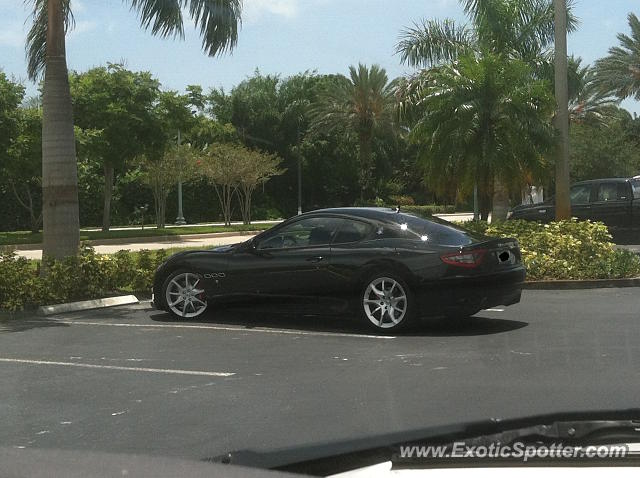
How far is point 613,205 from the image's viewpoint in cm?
2025

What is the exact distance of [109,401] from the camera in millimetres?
6438

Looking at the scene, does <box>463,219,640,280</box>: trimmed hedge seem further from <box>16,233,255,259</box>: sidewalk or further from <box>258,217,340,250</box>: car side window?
<box>16,233,255,259</box>: sidewalk

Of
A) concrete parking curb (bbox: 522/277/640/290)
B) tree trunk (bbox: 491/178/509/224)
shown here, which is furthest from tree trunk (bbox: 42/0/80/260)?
tree trunk (bbox: 491/178/509/224)

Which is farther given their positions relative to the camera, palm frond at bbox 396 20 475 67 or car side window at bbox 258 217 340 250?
palm frond at bbox 396 20 475 67

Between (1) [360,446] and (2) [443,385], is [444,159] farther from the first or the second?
(1) [360,446]

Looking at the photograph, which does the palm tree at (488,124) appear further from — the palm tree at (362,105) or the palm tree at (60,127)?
the palm tree at (362,105)

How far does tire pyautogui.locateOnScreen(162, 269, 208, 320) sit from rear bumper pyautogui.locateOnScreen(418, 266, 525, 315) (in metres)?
2.97

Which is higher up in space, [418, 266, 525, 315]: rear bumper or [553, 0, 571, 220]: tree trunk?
[553, 0, 571, 220]: tree trunk

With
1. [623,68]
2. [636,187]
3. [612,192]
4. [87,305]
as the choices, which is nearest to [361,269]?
[87,305]

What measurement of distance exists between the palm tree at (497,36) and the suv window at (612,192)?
3445 millimetres

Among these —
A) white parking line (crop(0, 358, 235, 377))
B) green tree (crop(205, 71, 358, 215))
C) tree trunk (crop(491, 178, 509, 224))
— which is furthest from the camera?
green tree (crop(205, 71, 358, 215))

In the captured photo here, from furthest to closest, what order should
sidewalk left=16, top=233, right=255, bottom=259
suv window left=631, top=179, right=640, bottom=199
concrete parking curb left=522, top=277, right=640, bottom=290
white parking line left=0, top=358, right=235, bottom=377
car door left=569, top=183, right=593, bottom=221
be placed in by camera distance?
sidewalk left=16, top=233, right=255, bottom=259 < car door left=569, top=183, right=593, bottom=221 < suv window left=631, top=179, right=640, bottom=199 < concrete parking curb left=522, top=277, right=640, bottom=290 < white parking line left=0, top=358, right=235, bottom=377

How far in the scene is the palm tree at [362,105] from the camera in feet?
152

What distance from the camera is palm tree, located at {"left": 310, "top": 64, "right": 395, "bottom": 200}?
46375 mm
